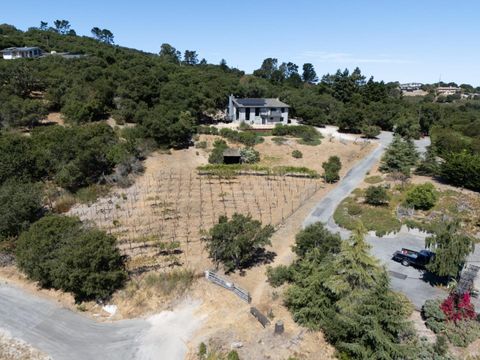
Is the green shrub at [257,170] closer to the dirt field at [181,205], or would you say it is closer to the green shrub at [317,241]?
the dirt field at [181,205]

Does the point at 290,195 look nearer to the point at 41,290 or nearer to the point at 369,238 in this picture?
the point at 369,238

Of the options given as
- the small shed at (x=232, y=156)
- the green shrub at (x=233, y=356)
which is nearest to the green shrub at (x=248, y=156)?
the small shed at (x=232, y=156)

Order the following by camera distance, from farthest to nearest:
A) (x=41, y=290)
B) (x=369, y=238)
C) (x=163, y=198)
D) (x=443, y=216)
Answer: (x=163, y=198) < (x=443, y=216) < (x=369, y=238) < (x=41, y=290)

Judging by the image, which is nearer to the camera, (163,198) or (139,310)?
(139,310)

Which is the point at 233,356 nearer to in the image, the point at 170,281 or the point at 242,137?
the point at 170,281

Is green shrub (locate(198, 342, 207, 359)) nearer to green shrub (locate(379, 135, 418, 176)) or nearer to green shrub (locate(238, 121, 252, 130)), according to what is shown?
green shrub (locate(379, 135, 418, 176))

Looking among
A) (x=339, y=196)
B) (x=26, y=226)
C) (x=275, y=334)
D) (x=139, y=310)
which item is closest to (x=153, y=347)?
(x=139, y=310)

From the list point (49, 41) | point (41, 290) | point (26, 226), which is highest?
point (49, 41)

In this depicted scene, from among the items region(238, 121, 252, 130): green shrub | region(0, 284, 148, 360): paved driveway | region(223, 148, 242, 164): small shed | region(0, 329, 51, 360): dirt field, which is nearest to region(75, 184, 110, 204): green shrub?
region(0, 284, 148, 360): paved driveway
